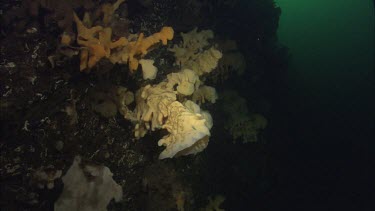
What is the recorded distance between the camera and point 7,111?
2451 mm

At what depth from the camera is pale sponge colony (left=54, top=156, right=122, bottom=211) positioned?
8.54 ft

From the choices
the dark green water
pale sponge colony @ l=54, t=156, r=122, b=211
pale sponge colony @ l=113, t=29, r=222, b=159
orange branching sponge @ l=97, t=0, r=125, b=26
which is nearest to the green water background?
the dark green water

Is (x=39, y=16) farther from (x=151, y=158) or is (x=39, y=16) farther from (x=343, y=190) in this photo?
(x=343, y=190)

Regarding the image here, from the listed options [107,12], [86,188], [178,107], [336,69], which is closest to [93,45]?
[107,12]

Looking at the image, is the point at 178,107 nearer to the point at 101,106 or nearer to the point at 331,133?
the point at 101,106

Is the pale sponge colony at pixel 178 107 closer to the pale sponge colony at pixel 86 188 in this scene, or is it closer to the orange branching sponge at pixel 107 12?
the pale sponge colony at pixel 86 188

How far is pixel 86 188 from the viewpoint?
2.67 metres

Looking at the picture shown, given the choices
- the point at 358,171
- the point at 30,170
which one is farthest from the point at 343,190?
the point at 30,170

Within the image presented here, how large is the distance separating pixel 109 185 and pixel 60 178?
46 centimetres

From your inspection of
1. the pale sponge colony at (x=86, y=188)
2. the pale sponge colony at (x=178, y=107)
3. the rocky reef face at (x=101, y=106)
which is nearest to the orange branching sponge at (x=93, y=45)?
the rocky reef face at (x=101, y=106)

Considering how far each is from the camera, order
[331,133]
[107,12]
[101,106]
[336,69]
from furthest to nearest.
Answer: [336,69], [331,133], [107,12], [101,106]

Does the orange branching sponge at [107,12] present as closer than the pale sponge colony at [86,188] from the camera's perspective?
No

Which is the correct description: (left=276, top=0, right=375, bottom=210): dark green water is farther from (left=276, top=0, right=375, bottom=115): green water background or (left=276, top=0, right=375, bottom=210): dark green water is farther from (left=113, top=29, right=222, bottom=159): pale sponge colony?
(left=113, top=29, right=222, bottom=159): pale sponge colony

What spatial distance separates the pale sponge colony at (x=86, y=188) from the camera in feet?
8.54
